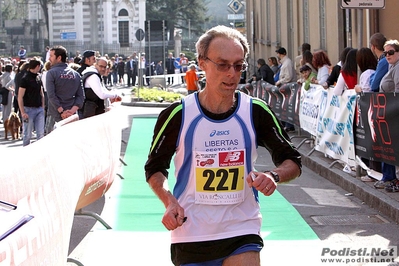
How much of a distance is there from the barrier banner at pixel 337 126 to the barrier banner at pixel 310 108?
1.02 ft

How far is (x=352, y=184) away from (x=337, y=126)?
5.81 ft

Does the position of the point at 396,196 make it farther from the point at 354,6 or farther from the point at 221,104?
the point at 221,104

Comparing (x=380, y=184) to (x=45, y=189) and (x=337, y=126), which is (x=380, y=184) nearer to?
(x=337, y=126)

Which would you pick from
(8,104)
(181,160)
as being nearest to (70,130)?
(181,160)

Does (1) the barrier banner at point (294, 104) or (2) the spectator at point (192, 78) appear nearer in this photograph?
(1) the barrier banner at point (294, 104)

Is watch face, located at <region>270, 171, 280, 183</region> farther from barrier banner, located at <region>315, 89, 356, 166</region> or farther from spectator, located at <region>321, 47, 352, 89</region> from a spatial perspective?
spectator, located at <region>321, 47, 352, 89</region>

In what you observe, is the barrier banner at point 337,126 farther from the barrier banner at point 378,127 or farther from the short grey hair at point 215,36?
the short grey hair at point 215,36

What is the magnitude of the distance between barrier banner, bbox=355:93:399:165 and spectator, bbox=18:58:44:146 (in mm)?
6423

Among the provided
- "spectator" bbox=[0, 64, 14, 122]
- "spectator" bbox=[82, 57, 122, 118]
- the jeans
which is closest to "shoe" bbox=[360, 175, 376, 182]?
"spectator" bbox=[82, 57, 122, 118]

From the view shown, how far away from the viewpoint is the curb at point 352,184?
1000 cm

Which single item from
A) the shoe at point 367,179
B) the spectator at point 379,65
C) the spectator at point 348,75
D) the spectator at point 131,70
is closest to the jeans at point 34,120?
the spectator at point 348,75

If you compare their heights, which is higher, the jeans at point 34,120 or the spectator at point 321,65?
the spectator at point 321,65

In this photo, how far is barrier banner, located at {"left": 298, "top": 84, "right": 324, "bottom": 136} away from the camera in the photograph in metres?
15.1

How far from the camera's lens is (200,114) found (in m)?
4.44
